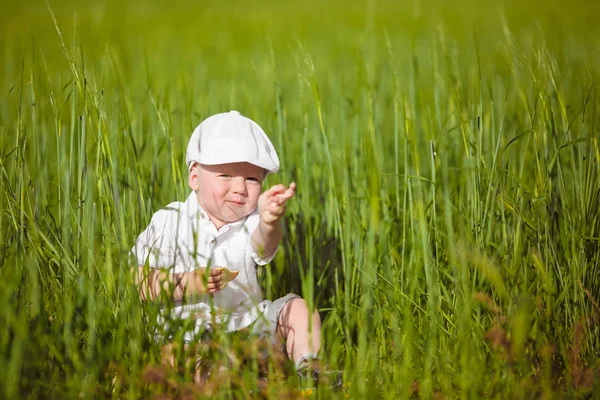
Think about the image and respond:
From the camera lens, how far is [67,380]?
5.24 ft

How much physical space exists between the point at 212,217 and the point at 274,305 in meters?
0.29

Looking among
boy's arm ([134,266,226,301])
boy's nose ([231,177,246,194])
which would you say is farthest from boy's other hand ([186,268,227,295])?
boy's nose ([231,177,246,194])

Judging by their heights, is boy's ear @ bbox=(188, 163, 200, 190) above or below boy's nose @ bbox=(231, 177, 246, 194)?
above

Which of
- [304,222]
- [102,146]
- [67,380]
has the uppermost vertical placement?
[102,146]

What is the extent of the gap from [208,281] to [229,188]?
0.27m

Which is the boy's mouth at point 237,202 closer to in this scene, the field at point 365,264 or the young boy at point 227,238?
the young boy at point 227,238

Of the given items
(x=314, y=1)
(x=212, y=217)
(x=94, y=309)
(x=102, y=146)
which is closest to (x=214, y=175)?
(x=212, y=217)

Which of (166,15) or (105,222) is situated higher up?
(166,15)

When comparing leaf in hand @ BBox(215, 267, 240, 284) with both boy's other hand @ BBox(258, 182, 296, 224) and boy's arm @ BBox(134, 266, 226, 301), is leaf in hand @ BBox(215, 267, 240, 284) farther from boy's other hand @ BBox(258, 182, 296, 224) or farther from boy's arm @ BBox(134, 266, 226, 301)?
boy's other hand @ BBox(258, 182, 296, 224)

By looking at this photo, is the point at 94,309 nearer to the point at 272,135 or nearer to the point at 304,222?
the point at 304,222

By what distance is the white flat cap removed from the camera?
69.4 inches

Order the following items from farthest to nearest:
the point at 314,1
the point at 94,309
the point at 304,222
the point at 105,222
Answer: the point at 314,1, the point at 304,222, the point at 105,222, the point at 94,309

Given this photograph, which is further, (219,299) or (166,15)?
(166,15)

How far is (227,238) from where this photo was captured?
189 centimetres
